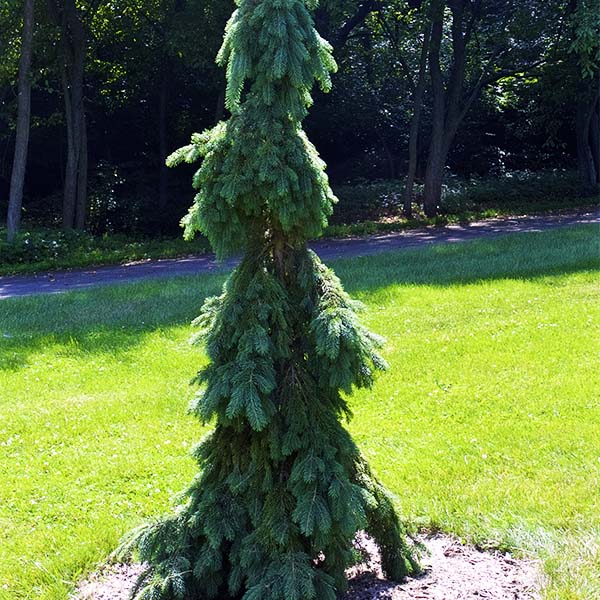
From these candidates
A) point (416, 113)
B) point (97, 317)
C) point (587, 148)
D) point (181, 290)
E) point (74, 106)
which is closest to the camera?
point (97, 317)

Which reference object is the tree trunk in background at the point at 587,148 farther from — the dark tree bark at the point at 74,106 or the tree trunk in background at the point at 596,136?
the dark tree bark at the point at 74,106

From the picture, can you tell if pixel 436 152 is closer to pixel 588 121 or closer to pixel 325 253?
pixel 588 121

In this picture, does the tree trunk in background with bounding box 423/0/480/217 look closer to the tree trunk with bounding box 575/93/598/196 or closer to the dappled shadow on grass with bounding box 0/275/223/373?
the tree trunk with bounding box 575/93/598/196

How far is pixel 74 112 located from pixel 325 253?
8271mm

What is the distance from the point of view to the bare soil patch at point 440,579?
3.44 m

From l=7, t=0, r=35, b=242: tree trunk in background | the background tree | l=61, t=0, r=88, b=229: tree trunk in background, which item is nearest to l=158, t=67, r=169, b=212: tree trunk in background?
l=61, t=0, r=88, b=229: tree trunk in background

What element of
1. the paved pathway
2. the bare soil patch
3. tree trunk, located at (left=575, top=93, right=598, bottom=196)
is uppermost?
tree trunk, located at (left=575, top=93, right=598, bottom=196)

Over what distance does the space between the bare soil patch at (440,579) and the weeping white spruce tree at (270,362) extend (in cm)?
37

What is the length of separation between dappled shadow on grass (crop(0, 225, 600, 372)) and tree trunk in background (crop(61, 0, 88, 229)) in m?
8.45

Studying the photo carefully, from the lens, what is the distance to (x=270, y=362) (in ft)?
10.1

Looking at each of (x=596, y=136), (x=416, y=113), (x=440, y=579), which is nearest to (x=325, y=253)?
(x=416, y=113)

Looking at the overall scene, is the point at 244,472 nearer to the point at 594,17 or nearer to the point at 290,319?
the point at 290,319

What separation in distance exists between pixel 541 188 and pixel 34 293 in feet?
54.3

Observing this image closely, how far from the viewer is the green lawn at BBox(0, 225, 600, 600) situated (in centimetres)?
414
